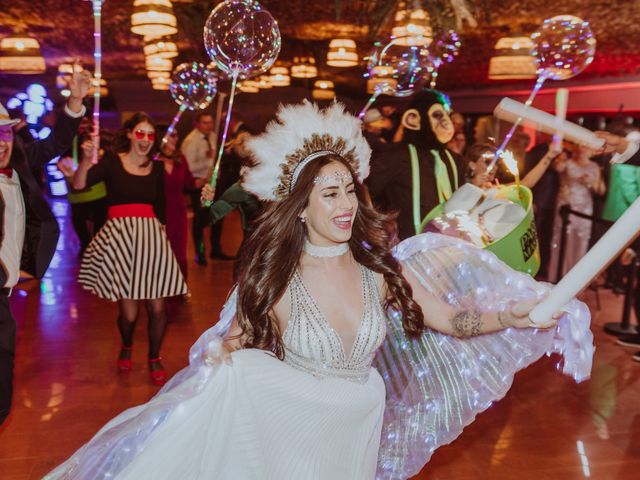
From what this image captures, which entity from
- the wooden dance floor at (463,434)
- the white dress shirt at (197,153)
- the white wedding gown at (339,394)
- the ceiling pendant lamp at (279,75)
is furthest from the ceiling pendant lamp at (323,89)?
the white wedding gown at (339,394)

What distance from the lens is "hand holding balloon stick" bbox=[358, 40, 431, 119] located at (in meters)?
5.37

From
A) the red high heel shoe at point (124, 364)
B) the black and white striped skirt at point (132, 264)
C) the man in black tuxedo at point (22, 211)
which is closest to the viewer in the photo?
the man in black tuxedo at point (22, 211)

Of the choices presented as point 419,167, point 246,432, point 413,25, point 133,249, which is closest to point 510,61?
point 413,25

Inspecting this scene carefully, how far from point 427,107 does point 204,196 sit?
1.53 m

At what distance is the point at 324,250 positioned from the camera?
247 cm

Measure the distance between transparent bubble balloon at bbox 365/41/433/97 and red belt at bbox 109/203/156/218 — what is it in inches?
75.8

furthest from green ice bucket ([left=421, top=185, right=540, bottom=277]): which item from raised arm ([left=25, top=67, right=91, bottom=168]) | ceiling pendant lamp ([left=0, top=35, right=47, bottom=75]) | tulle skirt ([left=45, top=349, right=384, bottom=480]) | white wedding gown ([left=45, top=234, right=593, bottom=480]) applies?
ceiling pendant lamp ([left=0, top=35, right=47, bottom=75])

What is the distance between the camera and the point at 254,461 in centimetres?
221

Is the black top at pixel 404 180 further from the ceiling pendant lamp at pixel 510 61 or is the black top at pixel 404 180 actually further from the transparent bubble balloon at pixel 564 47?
the ceiling pendant lamp at pixel 510 61

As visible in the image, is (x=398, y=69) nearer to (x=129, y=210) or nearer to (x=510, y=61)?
(x=129, y=210)

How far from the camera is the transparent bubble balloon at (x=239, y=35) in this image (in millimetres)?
4441

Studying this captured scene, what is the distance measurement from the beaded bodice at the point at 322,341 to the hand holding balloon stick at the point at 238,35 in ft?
7.13

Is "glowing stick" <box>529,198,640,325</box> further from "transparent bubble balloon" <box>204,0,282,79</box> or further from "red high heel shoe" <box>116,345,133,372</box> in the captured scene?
"red high heel shoe" <box>116,345,133,372</box>

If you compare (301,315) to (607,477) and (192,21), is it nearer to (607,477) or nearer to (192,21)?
(607,477)
